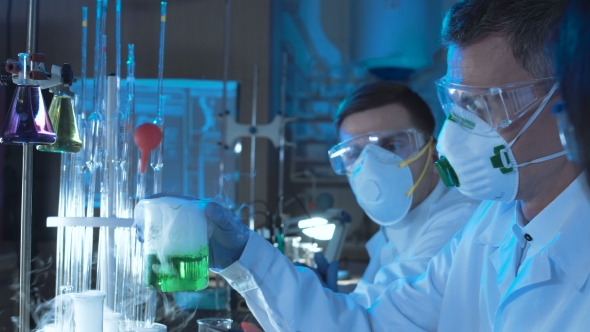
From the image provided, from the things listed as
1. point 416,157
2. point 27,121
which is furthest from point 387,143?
point 27,121

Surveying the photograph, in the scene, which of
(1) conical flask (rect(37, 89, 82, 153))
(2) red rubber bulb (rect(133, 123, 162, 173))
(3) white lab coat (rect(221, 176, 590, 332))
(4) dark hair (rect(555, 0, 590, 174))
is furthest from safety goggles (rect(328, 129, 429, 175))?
(4) dark hair (rect(555, 0, 590, 174))

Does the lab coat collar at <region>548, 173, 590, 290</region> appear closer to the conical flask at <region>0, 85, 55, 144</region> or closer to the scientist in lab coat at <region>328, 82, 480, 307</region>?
the scientist in lab coat at <region>328, 82, 480, 307</region>

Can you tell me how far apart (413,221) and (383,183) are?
0.77 ft

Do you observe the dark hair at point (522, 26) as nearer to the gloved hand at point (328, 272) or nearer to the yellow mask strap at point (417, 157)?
the yellow mask strap at point (417, 157)

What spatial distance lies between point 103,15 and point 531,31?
0.93 m

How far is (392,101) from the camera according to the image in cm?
226

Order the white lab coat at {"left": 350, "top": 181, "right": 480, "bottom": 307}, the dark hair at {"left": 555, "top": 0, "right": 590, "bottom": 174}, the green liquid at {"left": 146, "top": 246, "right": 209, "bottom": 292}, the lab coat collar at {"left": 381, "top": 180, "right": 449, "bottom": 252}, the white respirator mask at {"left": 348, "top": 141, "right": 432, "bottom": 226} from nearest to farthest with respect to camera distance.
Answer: the dark hair at {"left": 555, "top": 0, "right": 590, "bottom": 174} → the green liquid at {"left": 146, "top": 246, "right": 209, "bottom": 292} → the white lab coat at {"left": 350, "top": 181, "right": 480, "bottom": 307} → the white respirator mask at {"left": 348, "top": 141, "right": 432, "bottom": 226} → the lab coat collar at {"left": 381, "top": 180, "right": 449, "bottom": 252}

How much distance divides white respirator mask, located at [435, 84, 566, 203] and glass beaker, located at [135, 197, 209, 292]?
59cm

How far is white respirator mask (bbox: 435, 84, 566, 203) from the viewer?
1.27m

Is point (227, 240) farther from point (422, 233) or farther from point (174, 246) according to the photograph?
point (422, 233)

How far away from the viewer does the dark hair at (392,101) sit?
7.39 ft

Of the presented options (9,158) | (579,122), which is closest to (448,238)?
(9,158)

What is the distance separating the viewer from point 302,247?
2.92 m

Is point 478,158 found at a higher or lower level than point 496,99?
lower
